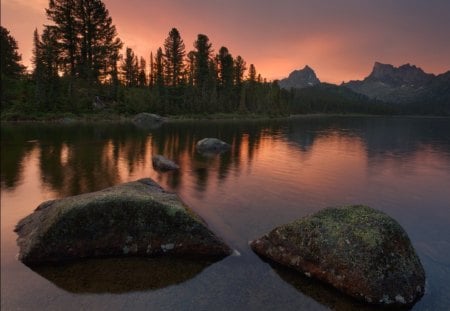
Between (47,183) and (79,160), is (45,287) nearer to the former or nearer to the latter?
(47,183)

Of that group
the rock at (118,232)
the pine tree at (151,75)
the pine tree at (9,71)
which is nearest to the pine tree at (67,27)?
the pine tree at (9,71)

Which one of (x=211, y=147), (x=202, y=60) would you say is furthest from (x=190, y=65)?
(x=211, y=147)

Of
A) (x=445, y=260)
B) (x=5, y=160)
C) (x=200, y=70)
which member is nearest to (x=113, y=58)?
(x=200, y=70)

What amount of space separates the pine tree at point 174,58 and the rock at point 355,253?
109326 mm

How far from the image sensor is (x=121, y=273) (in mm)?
9477

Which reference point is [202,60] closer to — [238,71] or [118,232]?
[238,71]

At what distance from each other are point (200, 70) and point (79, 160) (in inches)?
3824

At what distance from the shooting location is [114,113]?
85000mm

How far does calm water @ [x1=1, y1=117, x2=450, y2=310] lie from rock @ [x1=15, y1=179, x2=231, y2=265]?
544 millimetres

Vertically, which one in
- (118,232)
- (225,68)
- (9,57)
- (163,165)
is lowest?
(163,165)

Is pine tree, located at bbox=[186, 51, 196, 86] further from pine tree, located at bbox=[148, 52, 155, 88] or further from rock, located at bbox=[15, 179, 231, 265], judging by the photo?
rock, located at bbox=[15, 179, 231, 265]

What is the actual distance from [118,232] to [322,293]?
6669 mm

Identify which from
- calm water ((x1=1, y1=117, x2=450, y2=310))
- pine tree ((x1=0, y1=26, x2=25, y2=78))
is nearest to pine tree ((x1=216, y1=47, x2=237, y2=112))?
pine tree ((x1=0, y1=26, x2=25, y2=78))

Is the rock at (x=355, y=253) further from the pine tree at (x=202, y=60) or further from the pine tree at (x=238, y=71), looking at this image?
the pine tree at (x=238, y=71)
